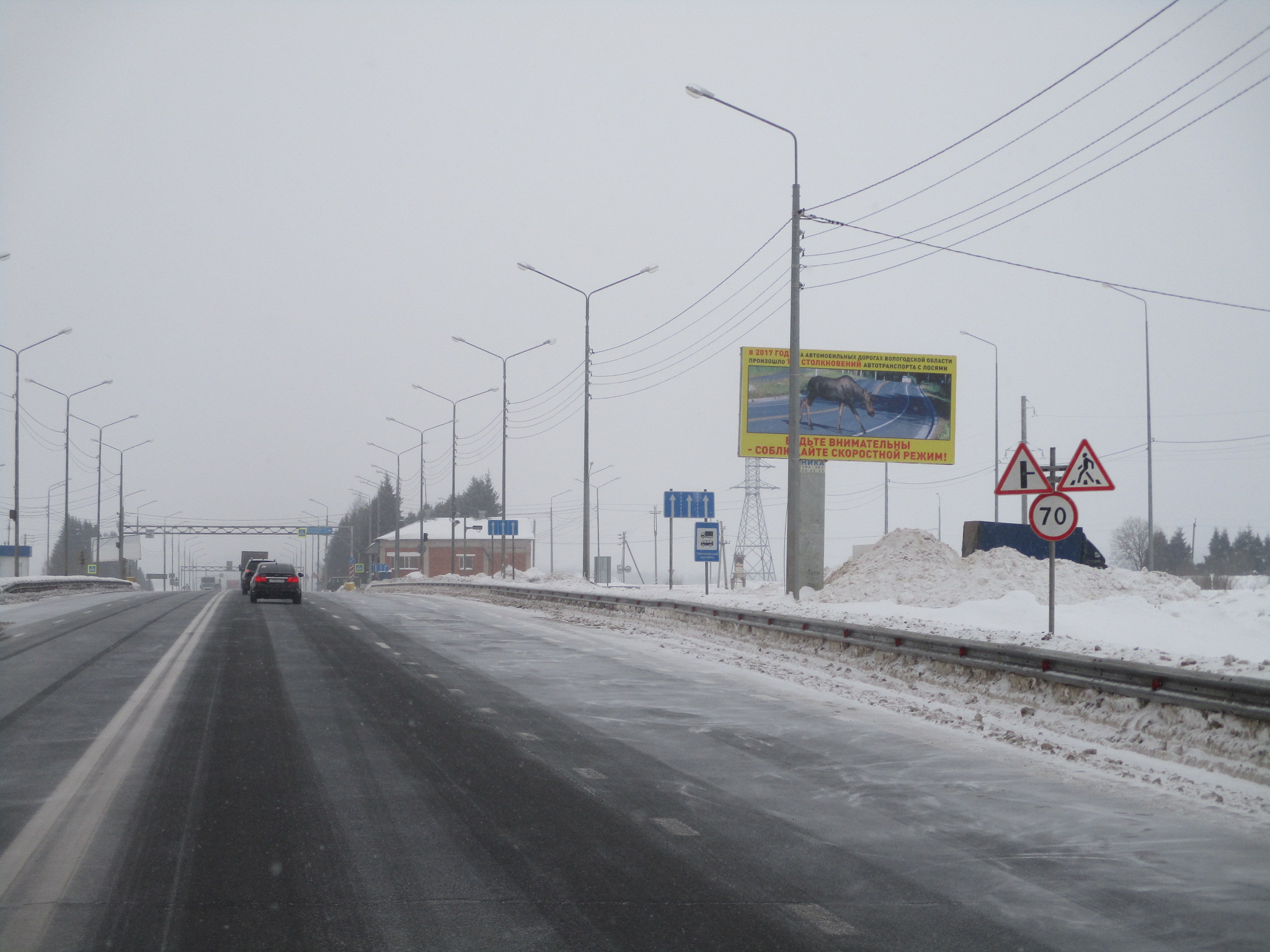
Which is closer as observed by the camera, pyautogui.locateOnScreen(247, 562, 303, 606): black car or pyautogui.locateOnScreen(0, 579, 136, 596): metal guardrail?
pyautogui.locateOnScreen(247, 562, 303, 606): black car

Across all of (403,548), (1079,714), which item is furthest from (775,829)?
(403,548)

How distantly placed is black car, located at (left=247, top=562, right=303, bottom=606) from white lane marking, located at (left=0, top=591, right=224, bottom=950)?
99.5 ft

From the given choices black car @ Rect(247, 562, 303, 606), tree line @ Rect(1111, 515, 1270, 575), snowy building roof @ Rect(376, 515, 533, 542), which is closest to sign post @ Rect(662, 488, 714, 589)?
black car @ Rect(247, 562, 303, 606)

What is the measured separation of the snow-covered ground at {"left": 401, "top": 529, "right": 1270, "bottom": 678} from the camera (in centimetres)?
1736

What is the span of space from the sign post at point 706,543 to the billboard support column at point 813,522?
9.83 meters

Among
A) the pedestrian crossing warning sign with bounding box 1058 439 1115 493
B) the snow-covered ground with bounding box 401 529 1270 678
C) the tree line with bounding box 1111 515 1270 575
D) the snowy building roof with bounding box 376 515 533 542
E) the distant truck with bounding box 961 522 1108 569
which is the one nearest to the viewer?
the pedestrian crossing warning sign with bounding box 1058 439 1115 493

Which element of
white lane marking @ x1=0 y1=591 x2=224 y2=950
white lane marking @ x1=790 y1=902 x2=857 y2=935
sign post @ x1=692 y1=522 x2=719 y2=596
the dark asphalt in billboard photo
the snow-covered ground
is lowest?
white lane marking @ x1=790 y1=902 x2=857 y2=935

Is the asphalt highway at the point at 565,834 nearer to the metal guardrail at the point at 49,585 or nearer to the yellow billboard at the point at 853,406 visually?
the yellow billboard at the point at 853,406

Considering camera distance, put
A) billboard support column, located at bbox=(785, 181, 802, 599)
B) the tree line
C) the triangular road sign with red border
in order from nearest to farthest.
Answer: the triangular road sign with red border → billboard support column, located at bbox=(785, 181, 802, 599) → the tree line

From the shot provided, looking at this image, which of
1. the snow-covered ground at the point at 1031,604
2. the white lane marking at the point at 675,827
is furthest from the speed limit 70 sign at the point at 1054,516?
the white lane marking at the point at 675,827

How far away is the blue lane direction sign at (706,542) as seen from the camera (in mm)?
30516

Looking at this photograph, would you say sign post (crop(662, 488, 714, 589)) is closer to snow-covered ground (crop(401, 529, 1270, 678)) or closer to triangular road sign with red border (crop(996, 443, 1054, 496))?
snow-covered ground (crop(401, 529, 1270, 678))

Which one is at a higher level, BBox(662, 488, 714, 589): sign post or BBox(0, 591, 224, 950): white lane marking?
BBox(662, 488, 714, 589): sign post

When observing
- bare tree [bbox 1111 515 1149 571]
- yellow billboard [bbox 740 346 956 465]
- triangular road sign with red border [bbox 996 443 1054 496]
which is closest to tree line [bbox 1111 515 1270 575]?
bare tree [bbox 1111 515 1149 571]
